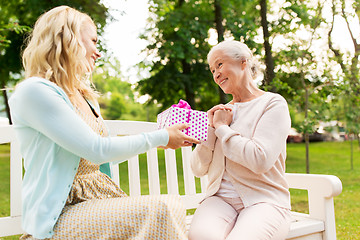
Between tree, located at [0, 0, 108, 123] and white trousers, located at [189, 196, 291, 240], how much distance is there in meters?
7.48

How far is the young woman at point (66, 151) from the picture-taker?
1816 mm

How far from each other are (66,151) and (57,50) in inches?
20.8

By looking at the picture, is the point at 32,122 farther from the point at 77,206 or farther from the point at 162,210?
the point at 162,210

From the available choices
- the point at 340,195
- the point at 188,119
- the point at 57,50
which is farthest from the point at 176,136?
the point at 340,195

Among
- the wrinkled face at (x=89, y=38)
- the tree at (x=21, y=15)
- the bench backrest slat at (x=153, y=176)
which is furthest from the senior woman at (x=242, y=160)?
the tree at (x=21, y=15)

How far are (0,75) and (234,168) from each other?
1348 centimetres

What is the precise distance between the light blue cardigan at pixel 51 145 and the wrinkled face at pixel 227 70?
88 centimetres

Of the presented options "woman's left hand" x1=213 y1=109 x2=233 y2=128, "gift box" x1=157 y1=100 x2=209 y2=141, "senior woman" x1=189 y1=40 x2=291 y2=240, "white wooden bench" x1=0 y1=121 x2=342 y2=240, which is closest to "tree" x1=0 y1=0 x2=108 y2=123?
"white wooden bench" x1=0 y1=121 x2=342 y2=240

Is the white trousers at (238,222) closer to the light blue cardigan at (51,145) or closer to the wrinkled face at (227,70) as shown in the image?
the light blue cardigan at (51,145)

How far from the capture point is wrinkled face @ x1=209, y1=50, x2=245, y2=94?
2.71m

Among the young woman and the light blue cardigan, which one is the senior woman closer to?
the young woman

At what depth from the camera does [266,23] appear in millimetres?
11078

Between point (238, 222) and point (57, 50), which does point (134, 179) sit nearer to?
point (238, 222)

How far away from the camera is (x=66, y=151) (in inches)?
76.9
